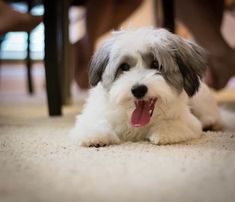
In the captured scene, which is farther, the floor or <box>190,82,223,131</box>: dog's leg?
<box>190,82,223,131</box>: dog's leg

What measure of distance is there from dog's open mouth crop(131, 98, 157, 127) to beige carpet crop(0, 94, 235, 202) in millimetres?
68

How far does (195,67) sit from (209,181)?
21.8 inches

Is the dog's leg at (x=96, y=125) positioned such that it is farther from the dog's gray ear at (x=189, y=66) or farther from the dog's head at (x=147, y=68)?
the dog's gray ear at (x=189, y=66)

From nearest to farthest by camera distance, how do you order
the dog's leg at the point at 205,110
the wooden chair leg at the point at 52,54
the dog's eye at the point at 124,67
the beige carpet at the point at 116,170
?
the beige carpet at the point at 116,170 → the dog's eye at the point at 124,67 → the dog's leg at the point at 205,110 → the wooden chair leg at the point at 52,54

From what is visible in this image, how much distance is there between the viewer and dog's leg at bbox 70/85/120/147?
135cm

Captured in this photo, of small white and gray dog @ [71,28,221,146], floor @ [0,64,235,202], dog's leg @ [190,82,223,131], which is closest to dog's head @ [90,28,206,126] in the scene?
small white and gray dog @ [71,28,221,146]

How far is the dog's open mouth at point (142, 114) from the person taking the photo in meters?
1.39

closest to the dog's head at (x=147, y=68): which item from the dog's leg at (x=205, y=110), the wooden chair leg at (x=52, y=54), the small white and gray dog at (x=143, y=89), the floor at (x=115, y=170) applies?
the small white and gray dog at (x=143, y=89)

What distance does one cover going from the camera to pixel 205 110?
1766 millimetres

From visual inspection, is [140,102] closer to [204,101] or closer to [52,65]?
[204,101]

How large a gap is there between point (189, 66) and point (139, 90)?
0.22m

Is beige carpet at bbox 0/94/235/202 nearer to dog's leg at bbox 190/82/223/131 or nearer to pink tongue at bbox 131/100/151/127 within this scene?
pink tongue at bbox 131/100/151/127

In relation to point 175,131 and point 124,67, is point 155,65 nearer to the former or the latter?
point 124,67

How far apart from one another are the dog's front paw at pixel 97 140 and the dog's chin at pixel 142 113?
3.4 inches
